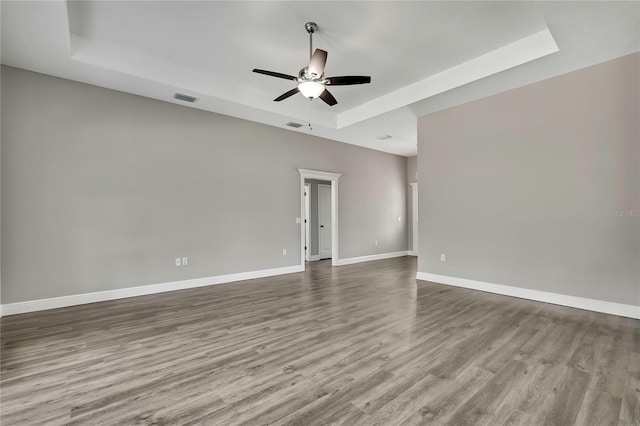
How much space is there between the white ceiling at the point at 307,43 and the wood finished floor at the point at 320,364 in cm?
310

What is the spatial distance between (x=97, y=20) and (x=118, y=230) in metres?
2.69

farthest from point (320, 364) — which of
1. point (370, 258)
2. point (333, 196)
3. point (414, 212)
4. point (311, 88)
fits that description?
point (414, 212)

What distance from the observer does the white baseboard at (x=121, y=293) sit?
3.67m

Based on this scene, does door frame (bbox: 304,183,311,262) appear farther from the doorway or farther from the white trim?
the white trim

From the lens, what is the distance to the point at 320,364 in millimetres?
2350

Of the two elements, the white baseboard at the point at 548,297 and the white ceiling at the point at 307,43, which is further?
the white baseboard at the point at 548,297

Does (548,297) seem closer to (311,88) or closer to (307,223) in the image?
(311,88)

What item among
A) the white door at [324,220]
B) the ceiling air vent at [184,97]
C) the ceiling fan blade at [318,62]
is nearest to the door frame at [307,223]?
the white door at [324,220]

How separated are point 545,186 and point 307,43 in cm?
381

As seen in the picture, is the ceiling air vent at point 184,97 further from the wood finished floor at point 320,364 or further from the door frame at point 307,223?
the door frame at point 307,223

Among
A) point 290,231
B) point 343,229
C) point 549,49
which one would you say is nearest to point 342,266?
point 343,229

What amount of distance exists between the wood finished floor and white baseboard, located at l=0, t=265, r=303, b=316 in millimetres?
199

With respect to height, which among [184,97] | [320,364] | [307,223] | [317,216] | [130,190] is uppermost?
[184,97]

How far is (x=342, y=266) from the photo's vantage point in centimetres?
705
